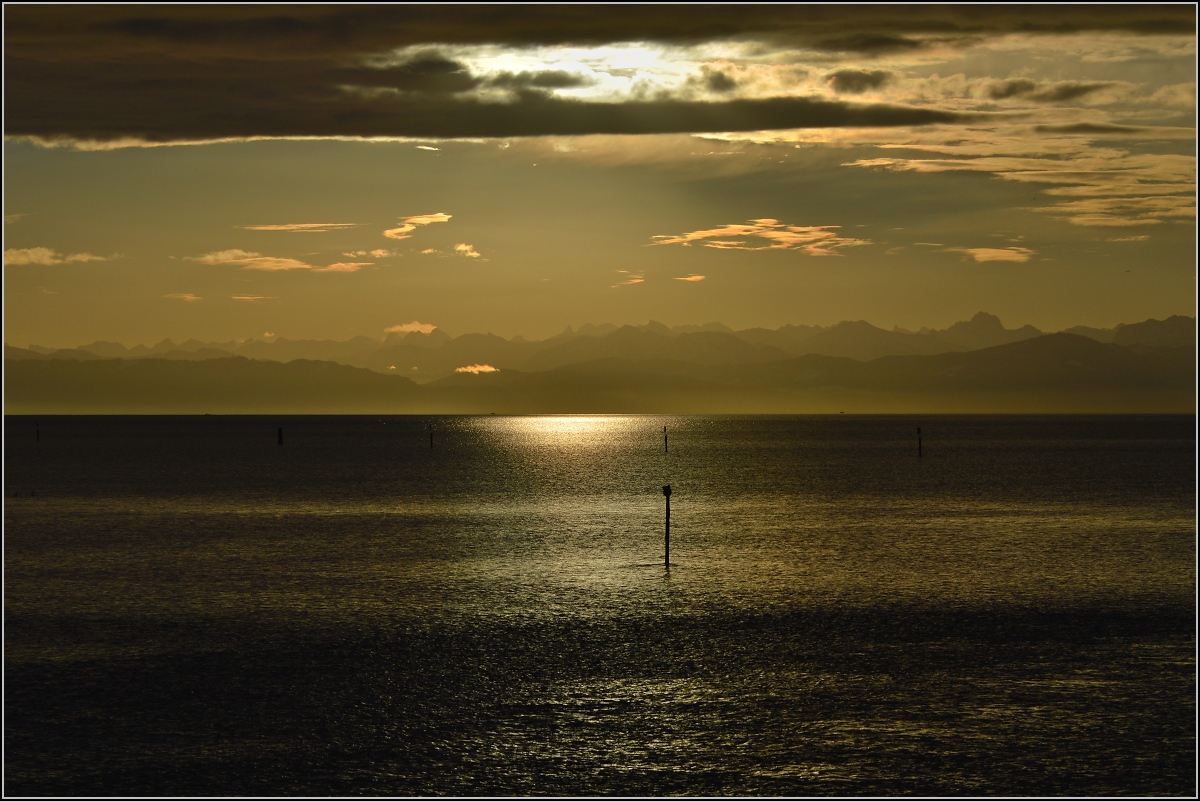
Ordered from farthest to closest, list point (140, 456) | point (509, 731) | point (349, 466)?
point (140, 456) → point (349, 466) → point (509, 731)

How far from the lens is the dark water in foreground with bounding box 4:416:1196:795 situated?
21469 millimetres

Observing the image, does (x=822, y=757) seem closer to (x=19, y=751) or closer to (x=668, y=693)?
(x=668, y=693)

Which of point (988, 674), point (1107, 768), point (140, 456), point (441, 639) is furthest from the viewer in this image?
point (140, 456)

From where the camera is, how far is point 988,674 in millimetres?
28219

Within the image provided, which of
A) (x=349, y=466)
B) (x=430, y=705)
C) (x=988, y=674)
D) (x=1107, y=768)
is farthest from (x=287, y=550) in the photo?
(x=349, y=466)

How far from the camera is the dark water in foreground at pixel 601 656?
845 inches

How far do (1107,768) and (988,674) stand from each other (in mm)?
6924

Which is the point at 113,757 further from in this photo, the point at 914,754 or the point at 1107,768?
the point at 1107,768

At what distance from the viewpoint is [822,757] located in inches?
856

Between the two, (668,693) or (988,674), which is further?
(988,674)

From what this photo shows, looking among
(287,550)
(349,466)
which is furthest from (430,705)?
(349,466)

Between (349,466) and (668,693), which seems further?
(349,466)

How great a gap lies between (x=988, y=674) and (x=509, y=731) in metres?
12.4

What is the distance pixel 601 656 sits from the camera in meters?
30.3
